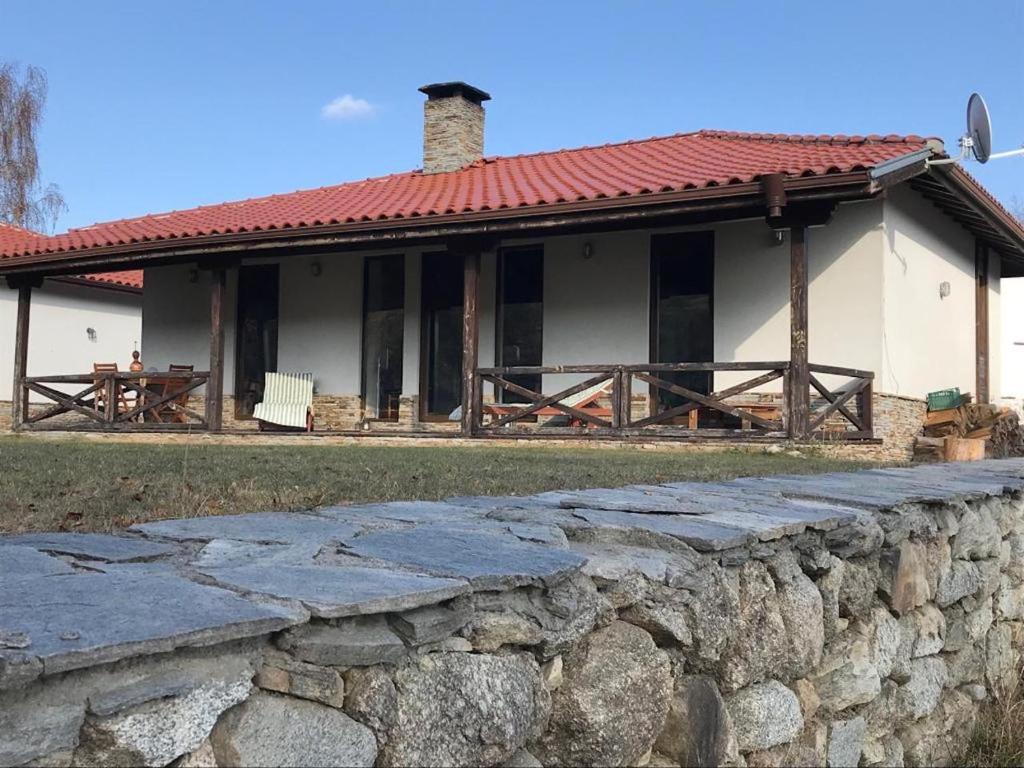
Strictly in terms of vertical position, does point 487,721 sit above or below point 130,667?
below

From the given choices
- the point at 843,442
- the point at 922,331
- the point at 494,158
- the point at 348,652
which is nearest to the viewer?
the point at 348,652

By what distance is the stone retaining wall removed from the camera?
1.34 meters

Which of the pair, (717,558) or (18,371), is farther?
(18,371)

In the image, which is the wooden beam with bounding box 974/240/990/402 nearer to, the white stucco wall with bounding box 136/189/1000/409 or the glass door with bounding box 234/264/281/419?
the white stucco wall with bounding box 136/189/1000/409

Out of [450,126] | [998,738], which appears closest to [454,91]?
[450,126]

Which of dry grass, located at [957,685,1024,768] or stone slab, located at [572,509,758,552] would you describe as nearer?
stone slab, located at [572,509,758,552]

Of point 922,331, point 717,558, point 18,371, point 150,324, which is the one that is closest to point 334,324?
point 150,324

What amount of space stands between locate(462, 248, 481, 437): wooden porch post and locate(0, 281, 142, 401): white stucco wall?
10.4 metres

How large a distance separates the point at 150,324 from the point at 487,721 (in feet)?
45.4

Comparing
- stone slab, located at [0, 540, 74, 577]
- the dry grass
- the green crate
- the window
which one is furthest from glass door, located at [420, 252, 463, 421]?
stone slab, located at [0, 540, 74, 577]

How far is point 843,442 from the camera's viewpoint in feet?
30.9

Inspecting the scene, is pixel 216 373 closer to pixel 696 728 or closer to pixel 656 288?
pixel 656 288

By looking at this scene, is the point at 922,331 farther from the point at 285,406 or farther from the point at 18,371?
the point at 18,371

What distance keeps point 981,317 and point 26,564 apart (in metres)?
14.0
